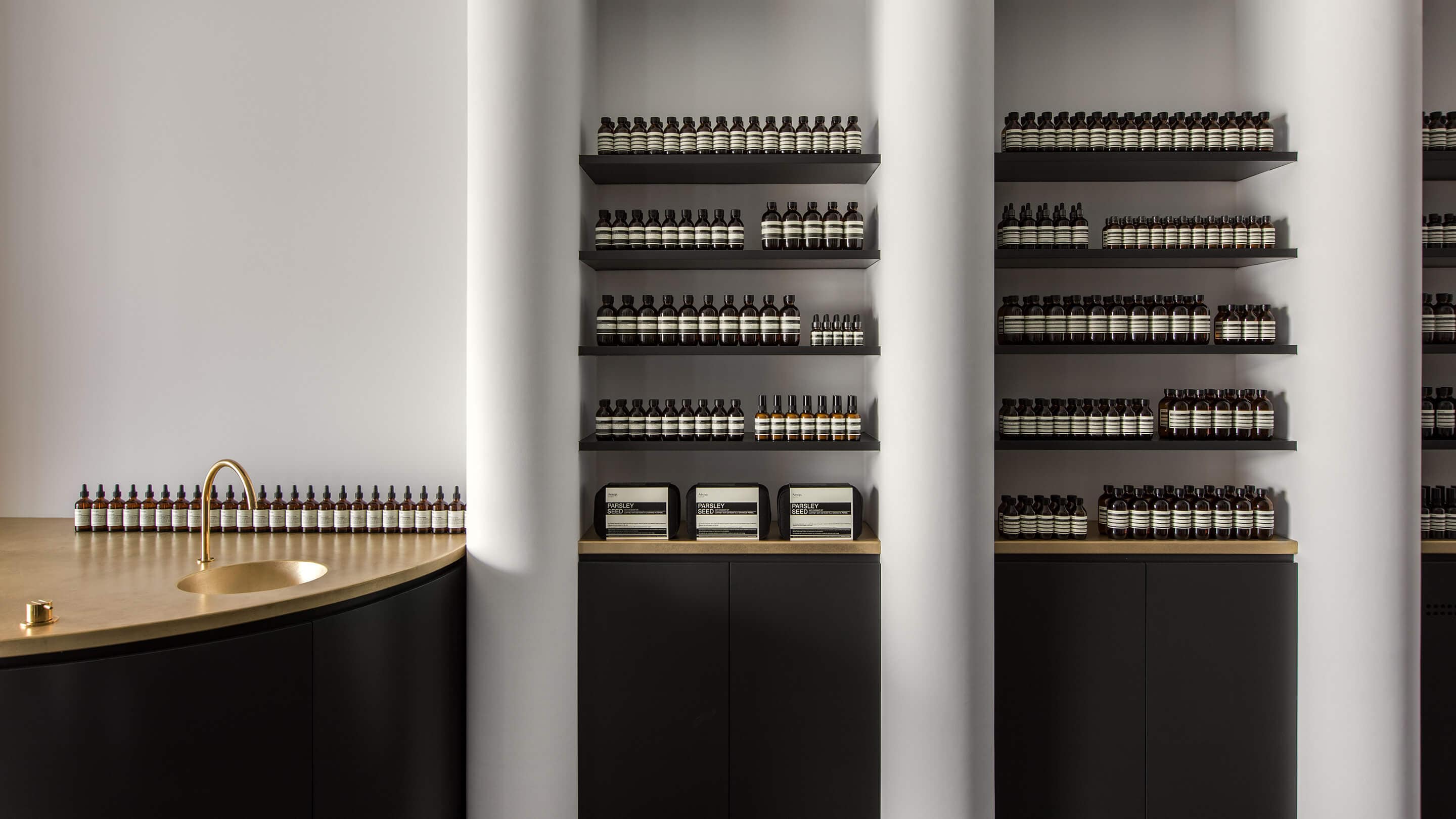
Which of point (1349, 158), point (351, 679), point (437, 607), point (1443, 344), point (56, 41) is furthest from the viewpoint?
point (56, 41)

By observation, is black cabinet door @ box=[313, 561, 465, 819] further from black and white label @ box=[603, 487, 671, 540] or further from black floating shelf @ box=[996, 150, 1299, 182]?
black floating shelf @ box=[996, 150, 1299, 182]

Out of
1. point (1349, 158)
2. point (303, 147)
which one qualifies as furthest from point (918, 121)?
point (303, 147)

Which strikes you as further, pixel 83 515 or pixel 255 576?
pixel 83 515

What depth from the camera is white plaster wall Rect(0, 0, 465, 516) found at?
118 inches

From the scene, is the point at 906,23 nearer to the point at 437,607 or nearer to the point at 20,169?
the point at 437,607

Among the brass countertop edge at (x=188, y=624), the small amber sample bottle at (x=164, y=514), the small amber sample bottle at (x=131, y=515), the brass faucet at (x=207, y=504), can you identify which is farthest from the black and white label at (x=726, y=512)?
the small amber sample bottle at (x=131, y=515)

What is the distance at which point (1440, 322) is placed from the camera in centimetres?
278

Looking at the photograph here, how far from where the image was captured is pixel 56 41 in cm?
299

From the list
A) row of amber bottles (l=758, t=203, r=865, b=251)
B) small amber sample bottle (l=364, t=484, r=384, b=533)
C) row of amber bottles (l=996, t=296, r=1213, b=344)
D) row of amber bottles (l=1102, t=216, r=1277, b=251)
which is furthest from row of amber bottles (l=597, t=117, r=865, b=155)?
small amber sample bottle (l=364, t=484, r=384, b=533)

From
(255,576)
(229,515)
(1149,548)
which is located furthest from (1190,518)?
(229,515)

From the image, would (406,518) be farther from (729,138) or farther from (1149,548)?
(1149,548)

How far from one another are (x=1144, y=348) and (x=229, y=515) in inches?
127

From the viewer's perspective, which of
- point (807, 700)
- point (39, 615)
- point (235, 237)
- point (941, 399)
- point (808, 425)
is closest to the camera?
point (39, 615)

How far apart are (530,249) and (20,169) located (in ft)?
7.12
